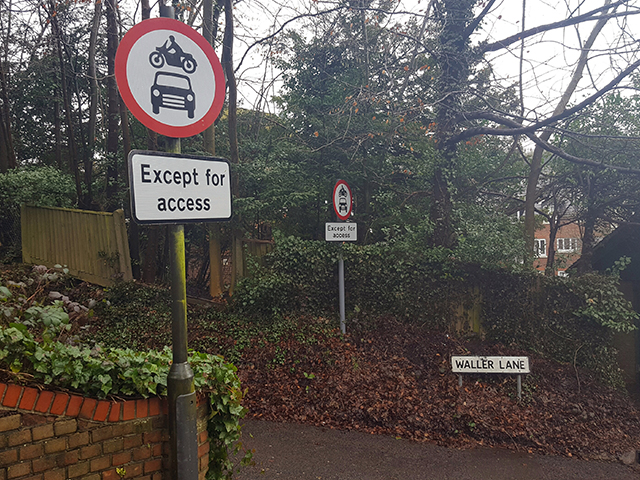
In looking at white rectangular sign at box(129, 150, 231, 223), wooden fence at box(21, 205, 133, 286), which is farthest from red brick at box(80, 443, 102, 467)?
wooden fence at box(21, 205, 133, 286)

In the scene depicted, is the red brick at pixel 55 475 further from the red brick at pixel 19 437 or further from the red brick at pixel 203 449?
the red brick at pixel 203 449

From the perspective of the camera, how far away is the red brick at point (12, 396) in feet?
7.88

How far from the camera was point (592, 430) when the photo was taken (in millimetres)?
6461

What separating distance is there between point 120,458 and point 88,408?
1.19 feet

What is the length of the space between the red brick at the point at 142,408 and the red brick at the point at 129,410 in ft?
0.08

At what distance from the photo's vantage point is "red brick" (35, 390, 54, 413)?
8.19ft

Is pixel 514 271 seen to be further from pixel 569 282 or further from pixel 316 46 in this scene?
pixel 316 46

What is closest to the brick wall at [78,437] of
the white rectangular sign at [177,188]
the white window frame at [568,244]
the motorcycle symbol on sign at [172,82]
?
the white rectangular sign at [177,188]

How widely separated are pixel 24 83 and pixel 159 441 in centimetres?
1479

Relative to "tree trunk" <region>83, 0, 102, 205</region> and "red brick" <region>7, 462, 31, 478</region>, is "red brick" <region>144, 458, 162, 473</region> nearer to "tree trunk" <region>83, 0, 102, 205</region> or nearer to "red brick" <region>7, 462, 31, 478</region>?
"red brick" <region>7, 462, 31, 478</region>

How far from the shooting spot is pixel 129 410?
2.78m

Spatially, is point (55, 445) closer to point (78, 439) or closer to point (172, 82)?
point (78, 439)

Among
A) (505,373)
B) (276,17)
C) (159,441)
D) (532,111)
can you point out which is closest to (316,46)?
(276,17)

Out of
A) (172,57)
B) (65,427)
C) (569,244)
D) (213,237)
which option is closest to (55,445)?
(65,427)
